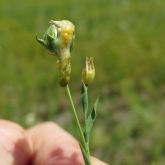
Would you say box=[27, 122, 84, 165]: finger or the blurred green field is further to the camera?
the blurred green field

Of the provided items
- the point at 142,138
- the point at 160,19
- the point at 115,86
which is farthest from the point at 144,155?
the point at 160,19

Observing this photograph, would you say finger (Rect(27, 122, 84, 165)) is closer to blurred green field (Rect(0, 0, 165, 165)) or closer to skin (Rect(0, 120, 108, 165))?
skin (Rect(0, 120, 108, 165))

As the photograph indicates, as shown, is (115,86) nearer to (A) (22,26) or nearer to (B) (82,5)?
(A) (22,26)

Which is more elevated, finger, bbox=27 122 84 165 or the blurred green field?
finger, bbox=27 122 84 165

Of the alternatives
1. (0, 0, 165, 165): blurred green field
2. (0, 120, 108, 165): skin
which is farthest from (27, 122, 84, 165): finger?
(0, 0, 165, 165): blurred green field

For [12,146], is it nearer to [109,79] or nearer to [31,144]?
[31,144]

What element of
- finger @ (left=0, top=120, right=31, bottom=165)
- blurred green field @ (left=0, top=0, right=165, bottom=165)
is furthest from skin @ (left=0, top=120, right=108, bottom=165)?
blurred green field @ (left=0, top=0, right=165, bottom=165)
